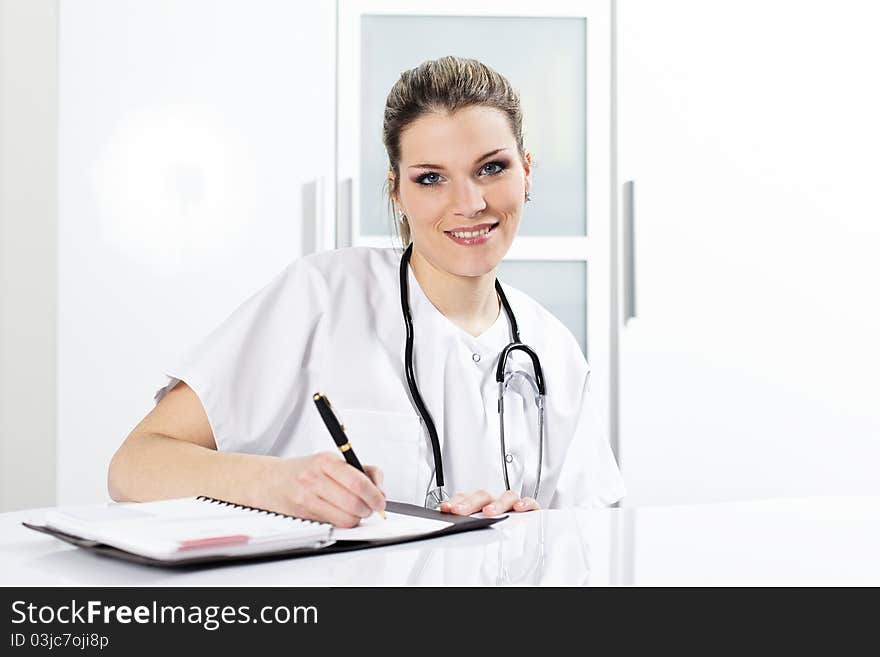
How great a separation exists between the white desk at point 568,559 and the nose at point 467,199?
0.66m

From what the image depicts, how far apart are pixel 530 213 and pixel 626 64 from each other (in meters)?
0.46

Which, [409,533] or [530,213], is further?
[530,213]

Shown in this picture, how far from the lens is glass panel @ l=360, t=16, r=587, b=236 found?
246 cm

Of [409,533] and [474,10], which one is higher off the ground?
[474,10]

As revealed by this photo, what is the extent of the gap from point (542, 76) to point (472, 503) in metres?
1.72

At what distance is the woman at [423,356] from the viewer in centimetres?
136

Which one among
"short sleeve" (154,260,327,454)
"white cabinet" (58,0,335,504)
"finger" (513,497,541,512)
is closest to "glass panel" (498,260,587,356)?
"white cabinet" (58,0,335,504)

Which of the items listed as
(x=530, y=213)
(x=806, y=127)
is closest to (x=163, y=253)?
(x=530, y=213)

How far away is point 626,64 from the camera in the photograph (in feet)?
7.97

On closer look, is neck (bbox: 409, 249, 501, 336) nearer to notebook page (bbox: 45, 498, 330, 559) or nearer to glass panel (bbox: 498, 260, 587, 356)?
notebook page (bbox: 45, 498, 330, 559)

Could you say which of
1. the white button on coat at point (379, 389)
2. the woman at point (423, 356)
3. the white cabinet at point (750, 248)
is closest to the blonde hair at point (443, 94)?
the woman at point (423, 356)

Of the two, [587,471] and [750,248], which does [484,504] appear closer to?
[587,471]

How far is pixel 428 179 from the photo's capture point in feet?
5.05

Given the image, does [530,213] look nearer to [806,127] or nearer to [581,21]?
[581,21]
